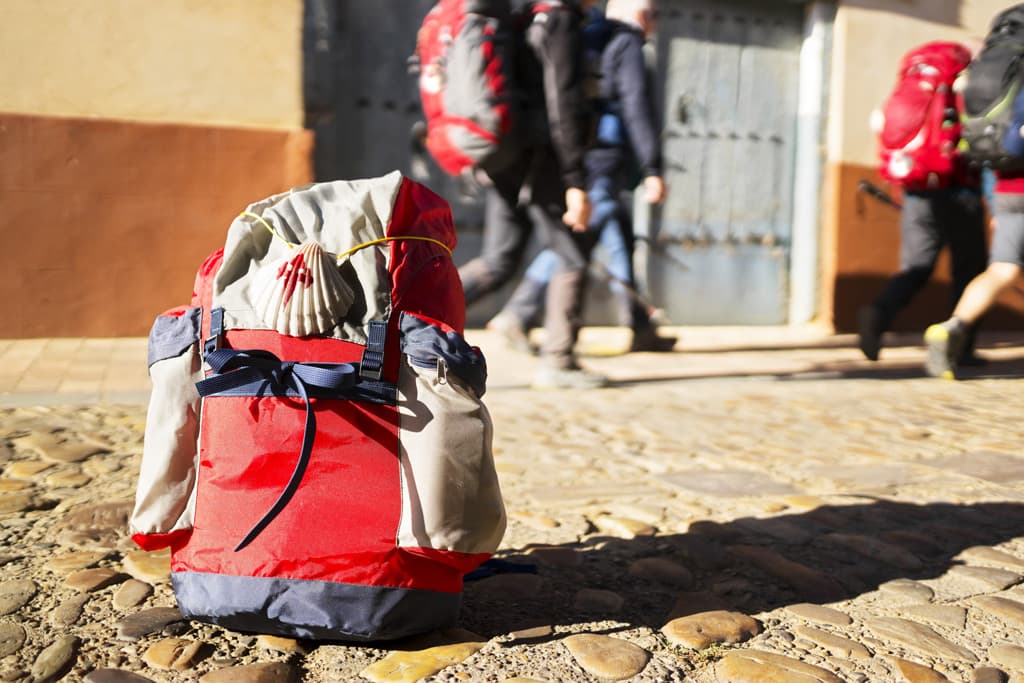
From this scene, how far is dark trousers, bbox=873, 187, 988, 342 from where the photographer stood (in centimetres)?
595

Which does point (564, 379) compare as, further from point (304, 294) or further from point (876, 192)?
point (876, 192)

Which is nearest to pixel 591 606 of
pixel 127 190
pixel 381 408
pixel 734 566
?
pixel 734 566

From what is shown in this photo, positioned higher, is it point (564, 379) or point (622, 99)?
point (622, 99)

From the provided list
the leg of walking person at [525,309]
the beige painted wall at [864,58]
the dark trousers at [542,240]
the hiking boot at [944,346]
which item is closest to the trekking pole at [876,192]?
the beige painted wall at [864,58]

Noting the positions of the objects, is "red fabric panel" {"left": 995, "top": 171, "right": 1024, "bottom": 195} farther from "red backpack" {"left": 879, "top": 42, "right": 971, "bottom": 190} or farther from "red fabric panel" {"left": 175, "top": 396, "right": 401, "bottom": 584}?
"red fabric panel" {"left": 175, "top": 396, "right": 401, "bottom": 584}

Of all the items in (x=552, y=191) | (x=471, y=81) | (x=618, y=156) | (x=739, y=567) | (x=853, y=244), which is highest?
(x=471, y=81)

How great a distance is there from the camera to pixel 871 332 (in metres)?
5.93

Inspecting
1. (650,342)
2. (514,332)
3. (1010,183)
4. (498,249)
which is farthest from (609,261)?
(1010,183)

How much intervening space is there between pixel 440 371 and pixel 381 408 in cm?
13

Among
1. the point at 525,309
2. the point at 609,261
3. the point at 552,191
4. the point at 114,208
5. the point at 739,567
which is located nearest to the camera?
the point at 739,567

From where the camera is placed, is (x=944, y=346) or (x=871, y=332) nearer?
(x=944, y=346)

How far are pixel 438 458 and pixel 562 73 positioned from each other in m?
3.06

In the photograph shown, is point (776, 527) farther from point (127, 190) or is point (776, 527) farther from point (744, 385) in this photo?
point (127, 190)

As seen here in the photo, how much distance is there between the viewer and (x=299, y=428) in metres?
1.85
